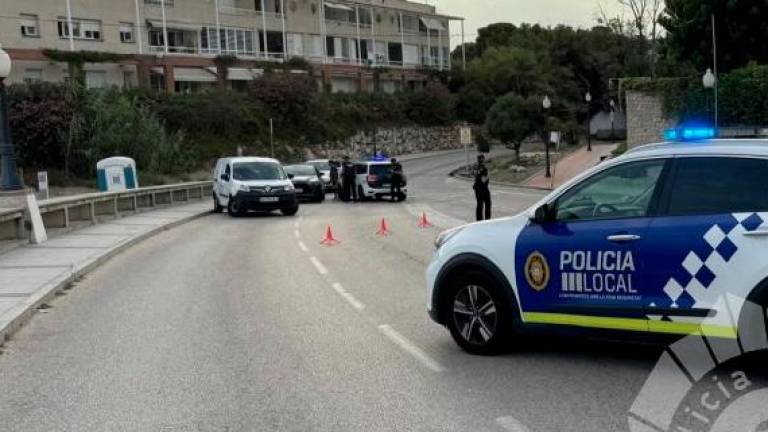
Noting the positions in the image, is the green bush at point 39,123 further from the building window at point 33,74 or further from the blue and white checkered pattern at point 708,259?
the blue and white checkered pattern at point 708,259

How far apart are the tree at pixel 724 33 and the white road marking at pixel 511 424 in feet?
119

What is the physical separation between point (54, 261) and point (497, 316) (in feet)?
33.4

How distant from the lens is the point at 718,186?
19.2 ft

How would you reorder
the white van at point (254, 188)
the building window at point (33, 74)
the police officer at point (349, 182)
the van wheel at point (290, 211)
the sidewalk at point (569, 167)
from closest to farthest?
the white van at point (254, 188), the van wheel at point (290, 211), the police officer at point (349, 182), the sidewalk at point (569, 167), the building window at point (33, 74)

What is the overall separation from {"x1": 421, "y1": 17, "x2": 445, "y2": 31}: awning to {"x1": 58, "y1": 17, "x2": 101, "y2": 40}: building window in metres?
43.7

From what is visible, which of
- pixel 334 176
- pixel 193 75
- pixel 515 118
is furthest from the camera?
pixel 193 75

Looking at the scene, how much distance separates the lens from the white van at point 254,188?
27734mm

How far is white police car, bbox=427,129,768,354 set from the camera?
5.66m

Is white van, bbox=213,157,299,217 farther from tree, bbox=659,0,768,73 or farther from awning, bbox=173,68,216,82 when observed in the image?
awning, bbox=173,68,216,82

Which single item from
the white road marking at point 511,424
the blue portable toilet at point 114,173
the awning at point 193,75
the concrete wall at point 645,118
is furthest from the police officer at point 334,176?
the white road marking at point 511,424

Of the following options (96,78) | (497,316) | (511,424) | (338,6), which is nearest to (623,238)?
(497,316)

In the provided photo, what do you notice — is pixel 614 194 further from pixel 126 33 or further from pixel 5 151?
pixel 126 33

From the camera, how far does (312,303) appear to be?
10.4 metres

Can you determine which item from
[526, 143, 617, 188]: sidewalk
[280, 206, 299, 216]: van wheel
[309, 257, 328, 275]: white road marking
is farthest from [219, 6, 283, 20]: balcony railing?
[309, 257, 328, 275]: white road marking
